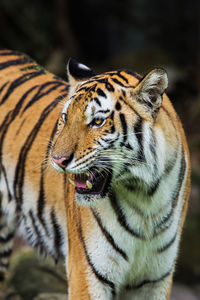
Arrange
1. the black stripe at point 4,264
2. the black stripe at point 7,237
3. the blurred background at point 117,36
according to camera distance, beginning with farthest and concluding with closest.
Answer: the blurred background at point 117,36
the black stripe at point 4,264
the black stripe at point 7,237

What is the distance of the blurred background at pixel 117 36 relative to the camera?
10.3 metres

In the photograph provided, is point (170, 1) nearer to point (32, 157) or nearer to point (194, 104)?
point (194, 104)

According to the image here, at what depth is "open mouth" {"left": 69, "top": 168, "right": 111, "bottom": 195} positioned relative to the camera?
288 centimetres

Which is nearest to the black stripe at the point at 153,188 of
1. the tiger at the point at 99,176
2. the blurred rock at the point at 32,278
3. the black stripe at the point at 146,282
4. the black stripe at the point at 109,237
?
the tiger at the point at 99,176

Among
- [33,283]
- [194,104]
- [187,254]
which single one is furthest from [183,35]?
[33,283]

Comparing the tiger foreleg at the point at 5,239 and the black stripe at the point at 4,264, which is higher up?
the tiger foreleg at the point at 5,239

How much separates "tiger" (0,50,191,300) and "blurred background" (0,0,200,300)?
4.70m

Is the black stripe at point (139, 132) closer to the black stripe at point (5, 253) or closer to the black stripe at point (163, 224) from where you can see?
the black stripe at point (163, 224)

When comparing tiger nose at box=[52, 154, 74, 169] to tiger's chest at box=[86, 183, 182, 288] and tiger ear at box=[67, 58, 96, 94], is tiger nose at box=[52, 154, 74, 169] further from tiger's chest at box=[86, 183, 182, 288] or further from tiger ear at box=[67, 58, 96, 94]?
tiger ear at box=[67, 58, 96, 94]

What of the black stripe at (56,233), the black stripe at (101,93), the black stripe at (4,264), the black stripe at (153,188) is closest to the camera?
the black stripe at (101,93)

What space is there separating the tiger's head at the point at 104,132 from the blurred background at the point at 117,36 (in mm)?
5610

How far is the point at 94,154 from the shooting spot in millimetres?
2748

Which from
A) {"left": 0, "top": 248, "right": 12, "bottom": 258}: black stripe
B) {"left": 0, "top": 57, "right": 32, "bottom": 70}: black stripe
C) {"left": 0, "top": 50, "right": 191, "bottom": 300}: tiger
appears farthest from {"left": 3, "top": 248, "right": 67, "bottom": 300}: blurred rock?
{"left": 0, "top": 57, "right": 32, "bottom": 70}: black stripe

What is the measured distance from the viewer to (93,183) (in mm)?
2902
